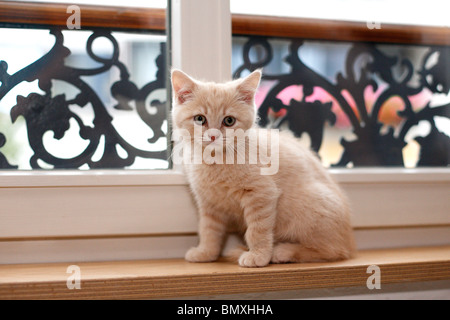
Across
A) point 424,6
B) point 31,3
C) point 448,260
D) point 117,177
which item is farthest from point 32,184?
point 424,6

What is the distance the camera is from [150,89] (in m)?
1.35

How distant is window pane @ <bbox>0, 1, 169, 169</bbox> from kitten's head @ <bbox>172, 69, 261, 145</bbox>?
22cm

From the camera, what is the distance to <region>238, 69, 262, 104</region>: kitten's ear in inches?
45.0

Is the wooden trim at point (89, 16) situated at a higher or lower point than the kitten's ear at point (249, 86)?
higher

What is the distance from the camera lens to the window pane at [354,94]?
1.45 m

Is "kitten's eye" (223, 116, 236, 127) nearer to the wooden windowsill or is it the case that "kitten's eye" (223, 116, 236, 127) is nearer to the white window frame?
the white window frame

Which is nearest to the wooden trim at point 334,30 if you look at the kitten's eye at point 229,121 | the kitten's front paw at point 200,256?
the kitten's eye at point 229,121

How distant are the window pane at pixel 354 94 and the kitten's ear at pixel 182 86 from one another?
12.7 inches

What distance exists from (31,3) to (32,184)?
1.78 ft
